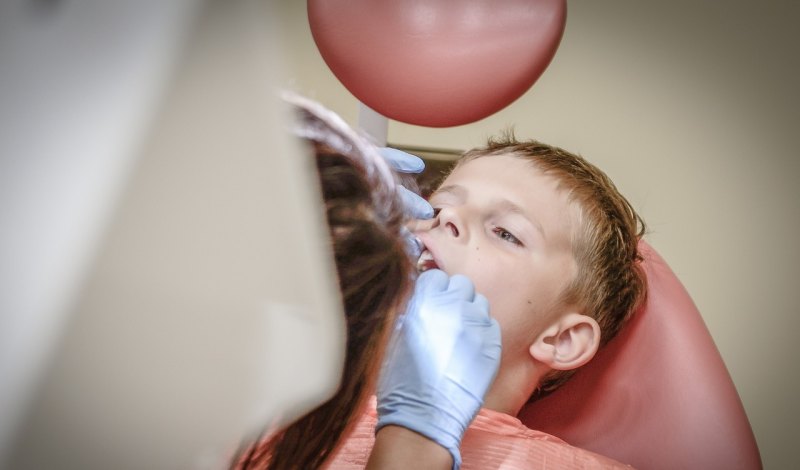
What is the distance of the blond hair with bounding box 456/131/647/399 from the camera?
0.89 metres

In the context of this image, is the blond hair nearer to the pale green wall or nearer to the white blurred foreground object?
the pale green wall

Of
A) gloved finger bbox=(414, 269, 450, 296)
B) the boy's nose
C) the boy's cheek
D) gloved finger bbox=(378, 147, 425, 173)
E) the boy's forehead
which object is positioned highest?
the boy's forehead

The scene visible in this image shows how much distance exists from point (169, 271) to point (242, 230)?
0.08 meters

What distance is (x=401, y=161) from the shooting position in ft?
2.96

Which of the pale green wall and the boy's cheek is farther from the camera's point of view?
Answer: the pale green wall

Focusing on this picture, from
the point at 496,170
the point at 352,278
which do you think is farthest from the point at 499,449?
the point at 496,170

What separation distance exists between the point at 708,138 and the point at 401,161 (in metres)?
0.50

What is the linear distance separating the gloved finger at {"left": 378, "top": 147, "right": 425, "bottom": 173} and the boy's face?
0.04 metres

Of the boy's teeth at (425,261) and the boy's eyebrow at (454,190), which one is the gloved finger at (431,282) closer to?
the boy's teeth at (425,261)

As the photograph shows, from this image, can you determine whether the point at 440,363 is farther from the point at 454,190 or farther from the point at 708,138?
the point at 708,138

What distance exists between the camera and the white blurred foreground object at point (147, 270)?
704 mm

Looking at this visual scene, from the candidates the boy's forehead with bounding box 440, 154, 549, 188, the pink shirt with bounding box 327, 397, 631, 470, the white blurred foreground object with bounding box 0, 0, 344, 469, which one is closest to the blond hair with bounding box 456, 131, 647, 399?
the boy's forehead with bounding box 440, 154, 549, 188

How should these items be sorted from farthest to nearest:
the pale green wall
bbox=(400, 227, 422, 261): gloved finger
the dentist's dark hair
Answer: the pale green wall, bbox=(400, 227, 422, 261): gloved finger, the dentist's dark hair

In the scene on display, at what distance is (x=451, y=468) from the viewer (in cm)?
69
